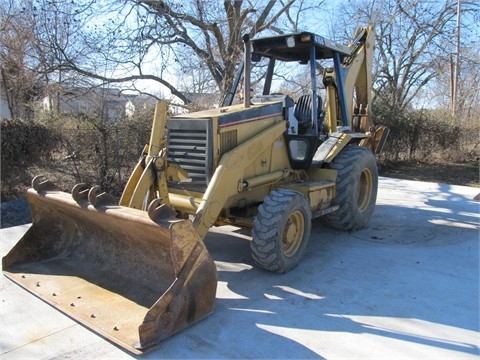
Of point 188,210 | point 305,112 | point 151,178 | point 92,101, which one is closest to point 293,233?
point 188,210

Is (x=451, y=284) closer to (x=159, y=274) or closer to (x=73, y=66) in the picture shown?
(x=159, y=274)

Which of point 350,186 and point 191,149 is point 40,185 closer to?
point 191,149

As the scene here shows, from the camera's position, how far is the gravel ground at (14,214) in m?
6.31

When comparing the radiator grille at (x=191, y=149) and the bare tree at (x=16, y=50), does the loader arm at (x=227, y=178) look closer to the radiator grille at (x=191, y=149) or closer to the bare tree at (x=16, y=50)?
the radiator grille at (x=191, y=149)

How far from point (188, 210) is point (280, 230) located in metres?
0.98

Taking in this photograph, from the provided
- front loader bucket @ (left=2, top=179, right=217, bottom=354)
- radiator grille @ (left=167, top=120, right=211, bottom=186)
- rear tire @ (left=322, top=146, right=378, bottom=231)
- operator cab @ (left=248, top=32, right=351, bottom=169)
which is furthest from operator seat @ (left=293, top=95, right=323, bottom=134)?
front loader bucket @ (left=2, top=179, right=217, bottom=354)

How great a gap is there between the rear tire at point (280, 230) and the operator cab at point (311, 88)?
919 mm

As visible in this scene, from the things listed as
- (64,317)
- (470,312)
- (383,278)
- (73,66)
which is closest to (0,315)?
(64,317)

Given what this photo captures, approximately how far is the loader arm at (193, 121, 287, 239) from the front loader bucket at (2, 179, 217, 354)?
472 millimetres

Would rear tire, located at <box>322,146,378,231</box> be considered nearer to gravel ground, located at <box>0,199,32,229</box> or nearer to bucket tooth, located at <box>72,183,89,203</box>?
bucket tooth, located at <box>72,183,89,203</box>

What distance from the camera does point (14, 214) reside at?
6.49 metres

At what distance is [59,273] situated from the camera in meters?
4.07

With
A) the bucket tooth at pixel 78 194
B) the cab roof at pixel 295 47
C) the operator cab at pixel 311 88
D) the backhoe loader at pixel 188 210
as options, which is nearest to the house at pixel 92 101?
the cab roof at pixel 295 47

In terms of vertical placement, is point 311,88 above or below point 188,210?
above
